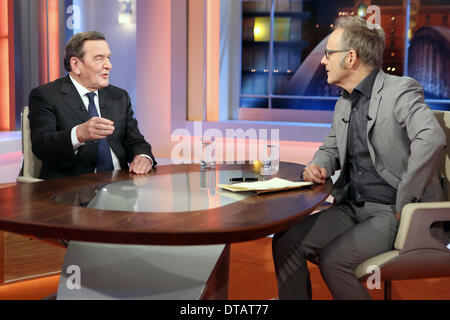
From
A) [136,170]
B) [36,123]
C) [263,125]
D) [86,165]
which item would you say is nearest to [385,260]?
[136,170]

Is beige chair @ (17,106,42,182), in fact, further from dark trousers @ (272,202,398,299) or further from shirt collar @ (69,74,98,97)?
dark trousers @ (272,202,398,299)

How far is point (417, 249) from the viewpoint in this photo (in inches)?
79.2

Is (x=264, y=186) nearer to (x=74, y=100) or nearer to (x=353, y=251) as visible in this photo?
(x=353, y=251)

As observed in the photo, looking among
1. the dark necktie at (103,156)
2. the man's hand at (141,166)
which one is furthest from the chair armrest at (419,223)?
the dark necktie at (103,156)

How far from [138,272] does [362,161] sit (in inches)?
43.1

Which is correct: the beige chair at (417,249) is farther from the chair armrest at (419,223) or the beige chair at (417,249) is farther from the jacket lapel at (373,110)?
the jacket lapel at (373,110)

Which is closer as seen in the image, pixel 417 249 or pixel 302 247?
pixel 417 249

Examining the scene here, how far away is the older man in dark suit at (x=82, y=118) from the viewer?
2578 millimetres

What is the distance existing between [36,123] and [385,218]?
1.68m

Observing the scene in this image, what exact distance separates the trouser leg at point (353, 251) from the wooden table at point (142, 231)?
207 millimetres

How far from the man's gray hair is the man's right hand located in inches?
42.1

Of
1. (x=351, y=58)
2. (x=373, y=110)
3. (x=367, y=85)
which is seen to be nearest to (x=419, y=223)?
(x=373, y=110)

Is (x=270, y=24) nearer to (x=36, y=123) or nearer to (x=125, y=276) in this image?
(x=36, y=123)

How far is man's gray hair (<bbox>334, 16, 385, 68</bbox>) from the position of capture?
239 cm
